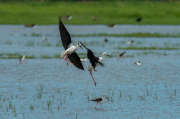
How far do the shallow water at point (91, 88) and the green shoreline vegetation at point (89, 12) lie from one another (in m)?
21.3

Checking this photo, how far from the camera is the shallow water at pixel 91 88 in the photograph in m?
11.3

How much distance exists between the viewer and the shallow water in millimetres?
11281

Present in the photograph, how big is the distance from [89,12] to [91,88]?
111 ft

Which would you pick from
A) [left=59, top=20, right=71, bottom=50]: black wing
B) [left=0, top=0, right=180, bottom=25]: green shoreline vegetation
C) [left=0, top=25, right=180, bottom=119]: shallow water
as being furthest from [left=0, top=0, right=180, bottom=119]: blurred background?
[left=0, top=0, right=180, bottom=25]: green shoreline vegetation

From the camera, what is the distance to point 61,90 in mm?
13953

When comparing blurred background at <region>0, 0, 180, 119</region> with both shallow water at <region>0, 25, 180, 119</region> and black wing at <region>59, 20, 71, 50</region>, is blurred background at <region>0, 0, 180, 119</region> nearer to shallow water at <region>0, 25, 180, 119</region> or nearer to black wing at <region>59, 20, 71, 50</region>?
shallow water at <region>0, 25, 180, 119</region>

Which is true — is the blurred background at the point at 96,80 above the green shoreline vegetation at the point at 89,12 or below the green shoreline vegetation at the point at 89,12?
above

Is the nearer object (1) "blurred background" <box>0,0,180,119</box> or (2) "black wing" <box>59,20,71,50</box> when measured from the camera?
(1) "blurred background" <box>0,0,180,119</box>

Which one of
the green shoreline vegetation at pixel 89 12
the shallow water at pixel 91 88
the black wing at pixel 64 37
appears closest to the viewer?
the shallow water at pixel 91 88

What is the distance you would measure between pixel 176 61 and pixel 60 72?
247 inches

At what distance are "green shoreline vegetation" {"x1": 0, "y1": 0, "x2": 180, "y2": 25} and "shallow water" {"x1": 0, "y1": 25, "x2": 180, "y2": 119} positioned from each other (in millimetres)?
21333

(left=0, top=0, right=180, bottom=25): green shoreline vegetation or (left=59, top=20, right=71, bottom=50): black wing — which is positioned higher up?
(left=59, top=20, right=71, bottom=50): black wing

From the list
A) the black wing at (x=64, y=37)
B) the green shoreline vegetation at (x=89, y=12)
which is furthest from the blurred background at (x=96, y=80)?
the green shoreline vegetation at (x=89, y=12)

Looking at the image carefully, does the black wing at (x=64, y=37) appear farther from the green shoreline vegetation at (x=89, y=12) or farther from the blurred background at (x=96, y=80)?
the green shoreline vegetation at (x=89, y=12)
